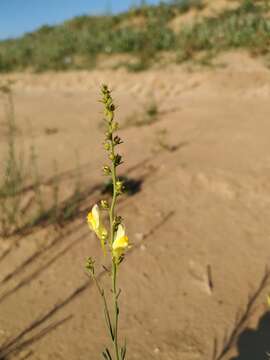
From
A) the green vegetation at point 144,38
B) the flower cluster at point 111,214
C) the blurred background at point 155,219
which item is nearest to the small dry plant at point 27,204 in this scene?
the blurred background at point 155,219

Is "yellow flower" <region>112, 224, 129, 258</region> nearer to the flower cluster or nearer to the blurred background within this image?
the flower cluster

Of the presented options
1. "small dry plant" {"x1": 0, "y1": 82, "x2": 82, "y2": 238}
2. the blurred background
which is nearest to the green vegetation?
the blurred background

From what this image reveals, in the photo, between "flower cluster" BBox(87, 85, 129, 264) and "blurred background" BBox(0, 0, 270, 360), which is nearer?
"flower cluster" BBox(87, 85, 129, 264)

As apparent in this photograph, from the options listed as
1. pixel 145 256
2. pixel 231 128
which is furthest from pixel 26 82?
pixel 145 256

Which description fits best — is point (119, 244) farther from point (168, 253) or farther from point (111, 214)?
point (168, 253)

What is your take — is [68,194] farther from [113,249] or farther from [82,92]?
[82,92]

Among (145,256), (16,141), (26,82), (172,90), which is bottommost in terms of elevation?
(145,256)
